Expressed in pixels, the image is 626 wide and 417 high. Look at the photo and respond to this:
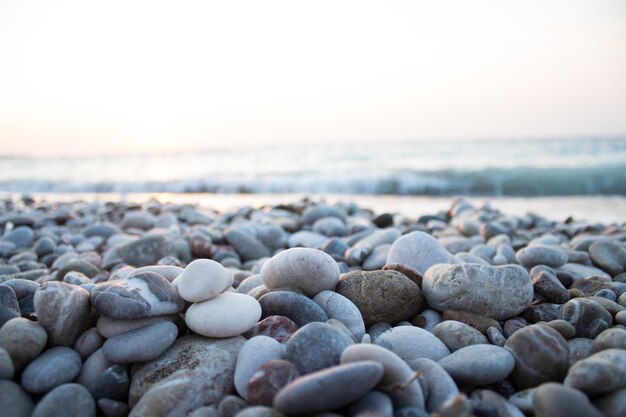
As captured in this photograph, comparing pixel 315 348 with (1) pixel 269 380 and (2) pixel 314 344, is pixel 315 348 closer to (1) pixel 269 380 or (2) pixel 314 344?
(2) pixel 314 344

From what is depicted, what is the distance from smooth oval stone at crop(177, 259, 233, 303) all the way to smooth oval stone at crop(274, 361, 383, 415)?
61 cm

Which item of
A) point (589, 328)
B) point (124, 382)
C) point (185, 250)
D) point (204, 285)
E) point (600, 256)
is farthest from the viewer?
point (185, 250)

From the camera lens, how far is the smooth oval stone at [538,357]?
1.64 m

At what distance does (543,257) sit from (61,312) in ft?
8.89

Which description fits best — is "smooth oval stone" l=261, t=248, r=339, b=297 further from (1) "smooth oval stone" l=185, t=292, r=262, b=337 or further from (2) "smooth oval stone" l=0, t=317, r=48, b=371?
(2) "smooth oval stone" l=0, t=317, r=48, b=371

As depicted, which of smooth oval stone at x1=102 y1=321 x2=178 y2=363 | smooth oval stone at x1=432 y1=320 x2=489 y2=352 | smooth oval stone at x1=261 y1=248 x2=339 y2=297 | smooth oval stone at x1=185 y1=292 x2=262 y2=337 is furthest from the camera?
smooth oval stone at x1=261 y1=248 x2=339 y2=297

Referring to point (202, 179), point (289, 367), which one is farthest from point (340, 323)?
point (202, 179)

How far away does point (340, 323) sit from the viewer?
6.24ft

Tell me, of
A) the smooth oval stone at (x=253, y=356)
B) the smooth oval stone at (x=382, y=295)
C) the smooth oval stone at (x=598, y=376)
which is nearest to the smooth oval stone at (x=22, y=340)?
the smooth oval stone at (x=253, y=356)

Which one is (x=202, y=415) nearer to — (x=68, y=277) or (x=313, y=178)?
(x=68, y=277)

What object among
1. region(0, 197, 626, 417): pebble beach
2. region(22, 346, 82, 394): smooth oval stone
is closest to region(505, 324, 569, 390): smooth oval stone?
region(0, 197, 626, 417): pebble beach

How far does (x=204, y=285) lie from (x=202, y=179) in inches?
487

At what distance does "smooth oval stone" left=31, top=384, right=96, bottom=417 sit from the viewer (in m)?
1.49

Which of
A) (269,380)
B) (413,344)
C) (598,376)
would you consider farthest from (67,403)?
(598,376)
